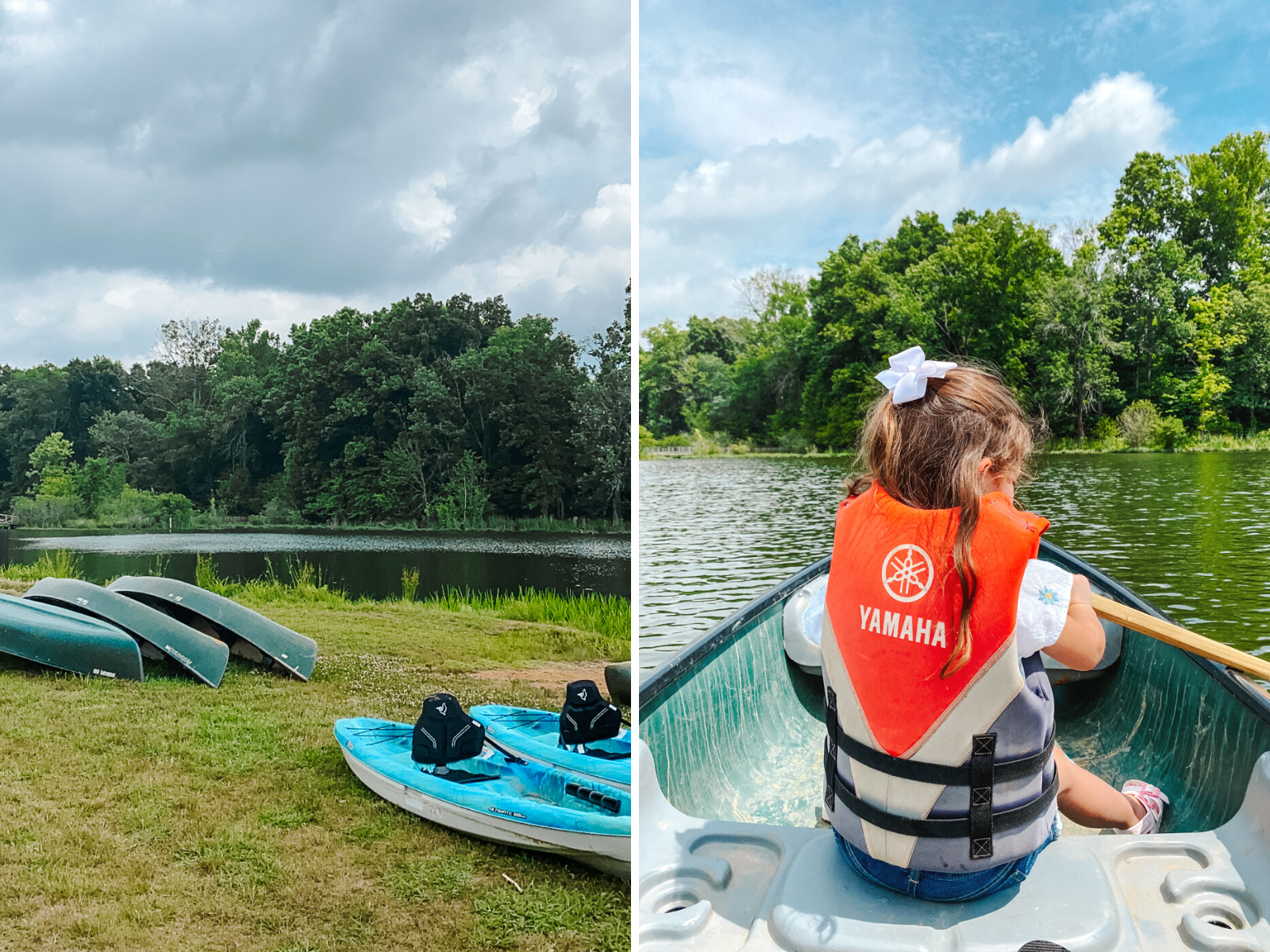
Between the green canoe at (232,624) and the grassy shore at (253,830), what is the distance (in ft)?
0.24

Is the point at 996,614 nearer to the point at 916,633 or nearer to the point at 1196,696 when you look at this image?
the point at 916,633

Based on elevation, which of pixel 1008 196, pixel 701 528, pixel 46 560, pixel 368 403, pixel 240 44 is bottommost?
pixel 701 528

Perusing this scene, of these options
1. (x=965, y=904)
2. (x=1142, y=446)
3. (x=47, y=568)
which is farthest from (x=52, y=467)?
(x=1142, y=446)

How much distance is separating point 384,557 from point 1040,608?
3552 millimetres

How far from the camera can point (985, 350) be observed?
15.9 m

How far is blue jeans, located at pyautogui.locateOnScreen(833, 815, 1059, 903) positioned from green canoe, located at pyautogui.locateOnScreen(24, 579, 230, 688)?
9.02 feet

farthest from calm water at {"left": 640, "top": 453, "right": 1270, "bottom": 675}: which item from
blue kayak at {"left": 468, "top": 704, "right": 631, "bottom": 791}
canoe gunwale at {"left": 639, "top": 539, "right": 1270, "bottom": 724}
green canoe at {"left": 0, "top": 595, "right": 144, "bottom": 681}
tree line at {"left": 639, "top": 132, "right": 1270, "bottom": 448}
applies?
green canoe at {"left": 0, "top": 595, "right": 144, "bottom": 681}

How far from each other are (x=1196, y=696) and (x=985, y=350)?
15.6 m

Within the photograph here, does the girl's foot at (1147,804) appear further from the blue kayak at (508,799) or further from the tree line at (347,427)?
the tree line at (347,427)

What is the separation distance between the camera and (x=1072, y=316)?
15.1 metres

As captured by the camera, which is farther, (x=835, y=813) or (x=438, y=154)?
(x=438, y=154)

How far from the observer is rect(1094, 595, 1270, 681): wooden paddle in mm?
1067

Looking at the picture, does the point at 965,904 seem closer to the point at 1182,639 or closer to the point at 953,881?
the point at 953,881

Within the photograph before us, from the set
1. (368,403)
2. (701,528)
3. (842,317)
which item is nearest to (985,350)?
(842,317)
